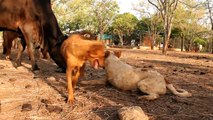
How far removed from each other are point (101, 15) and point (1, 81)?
156 ft

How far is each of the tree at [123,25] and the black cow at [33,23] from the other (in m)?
50.2

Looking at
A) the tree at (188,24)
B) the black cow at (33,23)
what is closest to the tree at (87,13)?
the tree at (188,24)

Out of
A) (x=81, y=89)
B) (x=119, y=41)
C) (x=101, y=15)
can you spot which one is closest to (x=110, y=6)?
(x=101, y=15)

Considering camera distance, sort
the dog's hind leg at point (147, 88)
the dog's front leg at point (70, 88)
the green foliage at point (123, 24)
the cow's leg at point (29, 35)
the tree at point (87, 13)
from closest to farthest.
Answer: the dog's front leg at point (70, 88) < the dog's hind leg at point (147, 88) < the cow's leg at point (29, 35) < the tree at point (87, 13) < the green foliage at point (123, 24)

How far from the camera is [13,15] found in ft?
28.9

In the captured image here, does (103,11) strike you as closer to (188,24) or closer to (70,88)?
(188,24)

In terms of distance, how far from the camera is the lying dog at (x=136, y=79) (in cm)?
558

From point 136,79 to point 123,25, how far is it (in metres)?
54.0

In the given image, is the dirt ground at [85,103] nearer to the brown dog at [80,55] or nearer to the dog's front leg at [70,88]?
the dog's front leg at [70,88]

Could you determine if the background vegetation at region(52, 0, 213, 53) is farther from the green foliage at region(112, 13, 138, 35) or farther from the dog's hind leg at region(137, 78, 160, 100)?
the dog's hind leg at region(137, 78, 160, 100)

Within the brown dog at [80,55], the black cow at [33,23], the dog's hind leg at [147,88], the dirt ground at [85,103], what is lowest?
the dirt ground at [85,103]

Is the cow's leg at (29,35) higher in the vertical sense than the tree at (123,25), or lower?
lower

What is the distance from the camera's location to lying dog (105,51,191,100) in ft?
18.3

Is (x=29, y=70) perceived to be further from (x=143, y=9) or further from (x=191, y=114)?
(x=143, y=9)
